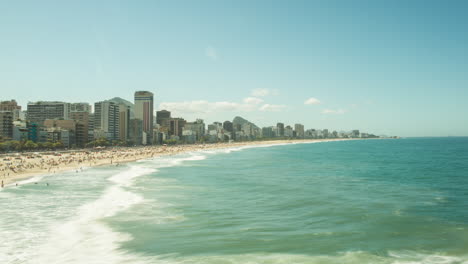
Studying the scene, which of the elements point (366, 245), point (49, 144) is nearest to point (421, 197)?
point (366, 245)

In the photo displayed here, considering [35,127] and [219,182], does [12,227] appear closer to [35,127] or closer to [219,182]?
[219,182]

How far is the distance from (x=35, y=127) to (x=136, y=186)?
11552cm

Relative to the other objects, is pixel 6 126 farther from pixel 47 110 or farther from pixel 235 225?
pixel 235 225

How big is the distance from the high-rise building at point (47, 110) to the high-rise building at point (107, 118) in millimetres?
19766

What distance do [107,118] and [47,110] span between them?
39.4 metres

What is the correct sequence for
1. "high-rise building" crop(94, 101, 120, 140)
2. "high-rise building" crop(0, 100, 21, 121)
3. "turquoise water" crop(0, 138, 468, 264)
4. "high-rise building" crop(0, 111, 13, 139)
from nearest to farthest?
1. "turquoise water" crop(0, 138, 468, 264)
2. "high-rise building" crop(0, 111, 13, 139)
3. "high-rise building" crop(0, 100, 21, 121)
4. "high-rise building" crop(94, 101, 120, 140)

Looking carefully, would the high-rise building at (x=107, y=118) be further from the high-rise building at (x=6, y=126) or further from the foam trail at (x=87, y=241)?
the foam trail at (x=87, y=241)

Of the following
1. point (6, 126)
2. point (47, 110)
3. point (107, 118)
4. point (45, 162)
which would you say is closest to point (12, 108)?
point (47, 110)

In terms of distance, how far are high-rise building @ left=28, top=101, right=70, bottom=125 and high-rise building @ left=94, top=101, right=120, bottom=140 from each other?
19.8m

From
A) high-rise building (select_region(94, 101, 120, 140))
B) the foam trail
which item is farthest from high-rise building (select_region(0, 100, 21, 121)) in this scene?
the foam trail

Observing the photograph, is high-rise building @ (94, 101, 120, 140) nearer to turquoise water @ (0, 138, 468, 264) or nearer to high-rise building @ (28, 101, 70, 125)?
high-rise building @ (28, 101, 70, 125)

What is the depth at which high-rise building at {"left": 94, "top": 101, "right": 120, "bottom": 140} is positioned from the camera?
181 metres

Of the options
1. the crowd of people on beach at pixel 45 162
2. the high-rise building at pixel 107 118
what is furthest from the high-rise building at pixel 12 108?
the crowd of people on beach at pixel 45 162

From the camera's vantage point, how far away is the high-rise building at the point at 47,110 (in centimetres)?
18812
